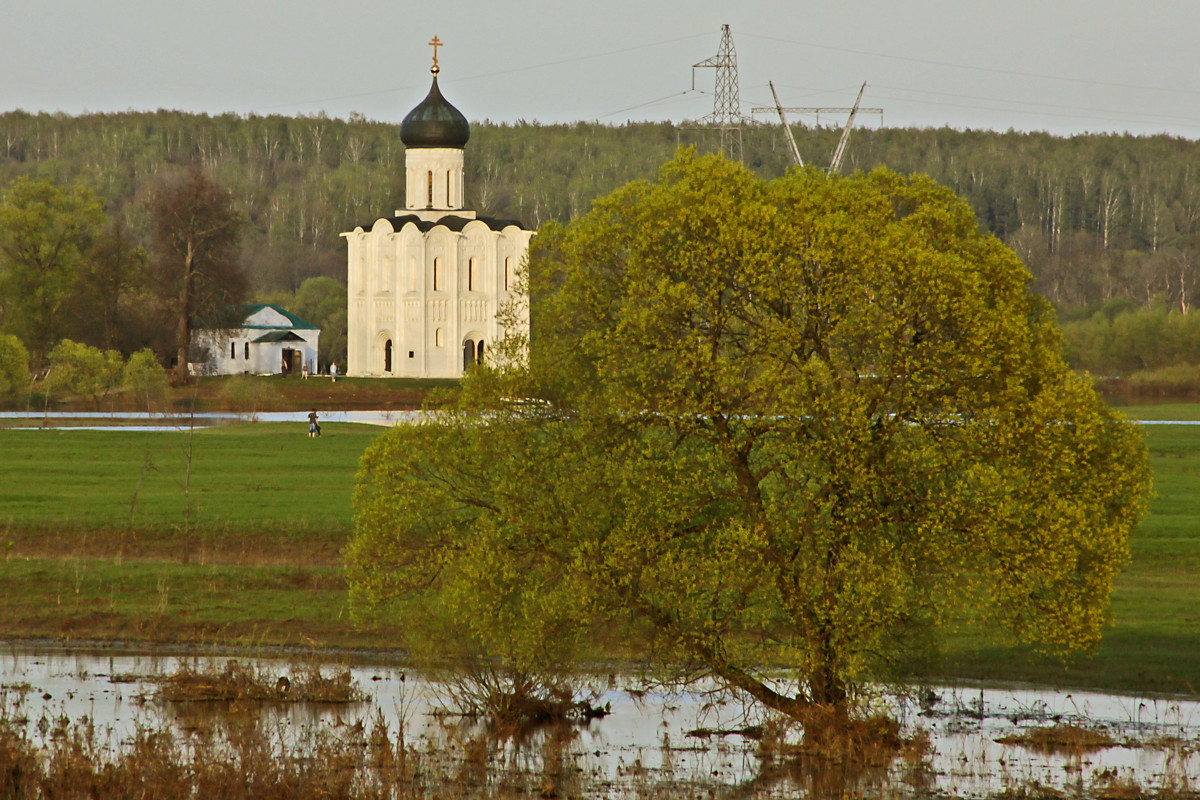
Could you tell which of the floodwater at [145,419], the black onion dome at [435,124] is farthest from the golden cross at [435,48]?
the floodwater at [145,419]

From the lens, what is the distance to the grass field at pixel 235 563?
19.8 m

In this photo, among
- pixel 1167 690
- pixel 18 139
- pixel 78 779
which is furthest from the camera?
pixel 18 139

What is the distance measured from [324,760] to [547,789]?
204cm

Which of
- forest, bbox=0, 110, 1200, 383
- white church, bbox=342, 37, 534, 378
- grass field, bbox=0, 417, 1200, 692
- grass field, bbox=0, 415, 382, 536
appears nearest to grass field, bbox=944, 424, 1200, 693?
grass field, bbox=0, 417, 1200, 692

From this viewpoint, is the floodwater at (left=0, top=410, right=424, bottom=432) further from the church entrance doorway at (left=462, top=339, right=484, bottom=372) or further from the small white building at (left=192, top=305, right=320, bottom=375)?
the small white building at (left=192, top=305, right=320, bottom=375)

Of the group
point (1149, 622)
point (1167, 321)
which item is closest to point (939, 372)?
point (1149, 622)

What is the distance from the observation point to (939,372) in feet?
48.4

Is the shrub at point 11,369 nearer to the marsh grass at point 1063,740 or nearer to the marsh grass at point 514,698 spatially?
the marsh grass at point 514,698

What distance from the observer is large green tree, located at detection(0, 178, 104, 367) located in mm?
65188

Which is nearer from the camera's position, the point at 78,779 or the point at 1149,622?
the point at 78,779

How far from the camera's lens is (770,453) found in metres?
15.0

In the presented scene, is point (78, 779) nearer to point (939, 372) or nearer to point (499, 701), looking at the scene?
point (499, 701)

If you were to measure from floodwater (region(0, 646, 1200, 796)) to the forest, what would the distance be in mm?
56471

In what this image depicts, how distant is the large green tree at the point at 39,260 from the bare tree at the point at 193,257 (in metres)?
3.82
